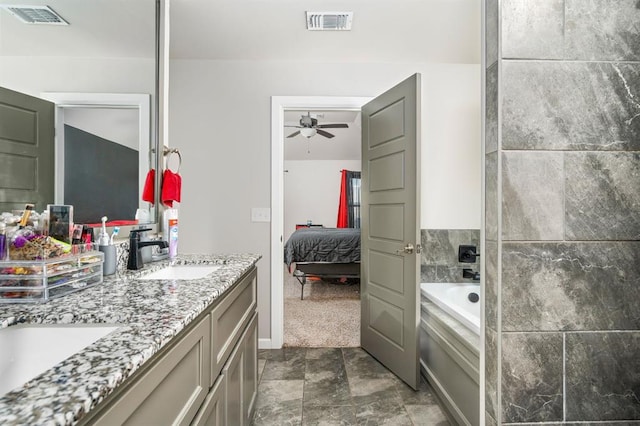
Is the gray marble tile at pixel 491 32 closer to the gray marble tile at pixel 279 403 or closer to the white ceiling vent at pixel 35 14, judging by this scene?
the white ceiling vent at pixel 35 14

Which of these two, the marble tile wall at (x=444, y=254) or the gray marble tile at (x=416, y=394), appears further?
the marble tile wall at (x=444, y=254)

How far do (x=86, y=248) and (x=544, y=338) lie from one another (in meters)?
1.50

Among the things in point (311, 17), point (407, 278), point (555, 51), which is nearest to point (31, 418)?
point (555, 51)

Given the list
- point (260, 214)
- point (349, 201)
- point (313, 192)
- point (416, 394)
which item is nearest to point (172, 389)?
point (416, 394)

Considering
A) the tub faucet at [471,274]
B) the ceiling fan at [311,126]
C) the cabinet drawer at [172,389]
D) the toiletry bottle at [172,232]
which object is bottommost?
the tub faucet at [471,274]

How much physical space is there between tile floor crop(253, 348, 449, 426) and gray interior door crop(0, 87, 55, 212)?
60.1 inches

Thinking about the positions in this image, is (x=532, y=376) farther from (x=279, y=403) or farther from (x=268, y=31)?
(x=268, y=31)

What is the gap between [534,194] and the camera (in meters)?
0.88

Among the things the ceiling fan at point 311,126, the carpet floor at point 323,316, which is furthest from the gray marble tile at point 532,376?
the ceiling fan at point 311,126

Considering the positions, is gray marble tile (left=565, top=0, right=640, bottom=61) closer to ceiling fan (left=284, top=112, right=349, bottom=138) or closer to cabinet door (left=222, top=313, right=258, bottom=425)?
cabinet door (left=222, top=313, right=258, bottom=425)

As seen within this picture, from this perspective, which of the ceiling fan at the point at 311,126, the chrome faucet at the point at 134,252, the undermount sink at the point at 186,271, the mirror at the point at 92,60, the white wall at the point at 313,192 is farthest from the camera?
the white wall at the point at 313,192

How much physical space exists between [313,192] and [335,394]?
616cm

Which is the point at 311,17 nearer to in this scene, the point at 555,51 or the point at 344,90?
the point at 344,90

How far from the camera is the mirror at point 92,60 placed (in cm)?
99
